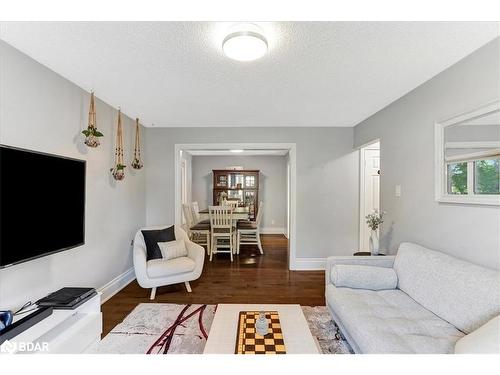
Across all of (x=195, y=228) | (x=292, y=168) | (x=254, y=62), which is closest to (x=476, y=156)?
(x=254, y=62)

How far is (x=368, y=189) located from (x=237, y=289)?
2.56 metres

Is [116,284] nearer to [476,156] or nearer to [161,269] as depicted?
[161,269]

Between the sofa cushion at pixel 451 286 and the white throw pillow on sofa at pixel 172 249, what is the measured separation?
7.96 ft

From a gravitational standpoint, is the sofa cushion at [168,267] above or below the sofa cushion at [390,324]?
below

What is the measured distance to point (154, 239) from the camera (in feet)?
10.2

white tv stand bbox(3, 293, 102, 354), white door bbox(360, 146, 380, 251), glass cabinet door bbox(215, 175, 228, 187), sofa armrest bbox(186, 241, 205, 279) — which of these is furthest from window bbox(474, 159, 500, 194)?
glass cabinet door bbox(215, 175, 228, 187)

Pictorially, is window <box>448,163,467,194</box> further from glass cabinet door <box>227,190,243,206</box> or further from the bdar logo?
glass cabinet door <box>227,190,243,206</box>

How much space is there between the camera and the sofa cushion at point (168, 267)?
2.73m

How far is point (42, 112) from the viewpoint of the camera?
192 centimetres

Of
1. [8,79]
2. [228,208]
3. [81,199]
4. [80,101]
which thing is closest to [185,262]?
[81,199]

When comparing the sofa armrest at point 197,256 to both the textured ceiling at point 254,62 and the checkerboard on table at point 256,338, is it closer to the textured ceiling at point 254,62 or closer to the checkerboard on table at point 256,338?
the checkerboard on table at point 256,338

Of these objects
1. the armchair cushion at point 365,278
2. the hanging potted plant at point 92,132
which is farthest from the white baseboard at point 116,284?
the armchair cushion at point 365,278

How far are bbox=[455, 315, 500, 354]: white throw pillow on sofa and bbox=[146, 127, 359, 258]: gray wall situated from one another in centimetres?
275
